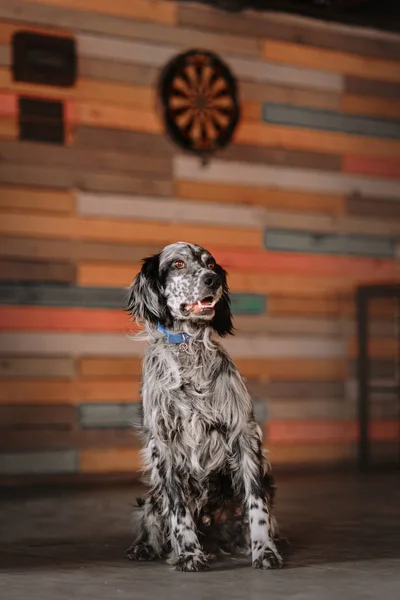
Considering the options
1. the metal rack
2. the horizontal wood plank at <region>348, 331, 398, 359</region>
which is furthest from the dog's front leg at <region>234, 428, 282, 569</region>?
the horizontal wood plank at <region>348, 331, 398, 359</region>

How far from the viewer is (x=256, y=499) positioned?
4656mm

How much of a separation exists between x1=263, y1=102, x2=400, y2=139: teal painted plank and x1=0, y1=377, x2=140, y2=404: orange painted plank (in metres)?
2.24

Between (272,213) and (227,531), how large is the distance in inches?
166

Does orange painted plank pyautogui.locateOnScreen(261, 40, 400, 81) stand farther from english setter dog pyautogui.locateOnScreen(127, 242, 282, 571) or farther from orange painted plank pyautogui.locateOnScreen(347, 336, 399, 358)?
english setter dog pyautogui.locateOnScreen(127, 242, 282, 571)

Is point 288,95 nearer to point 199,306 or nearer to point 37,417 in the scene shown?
point 37,417

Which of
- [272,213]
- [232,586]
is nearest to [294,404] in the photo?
[272,213]

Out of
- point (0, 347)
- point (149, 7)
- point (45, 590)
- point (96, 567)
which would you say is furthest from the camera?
point (149, 7)

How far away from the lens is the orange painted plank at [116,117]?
801 centimetres

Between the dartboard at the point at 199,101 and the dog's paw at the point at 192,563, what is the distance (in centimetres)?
432

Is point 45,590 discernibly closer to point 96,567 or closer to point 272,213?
point 96,567

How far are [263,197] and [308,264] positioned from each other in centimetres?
61

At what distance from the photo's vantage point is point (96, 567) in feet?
15.5

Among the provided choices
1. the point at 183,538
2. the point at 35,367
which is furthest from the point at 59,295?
the point at 183,538

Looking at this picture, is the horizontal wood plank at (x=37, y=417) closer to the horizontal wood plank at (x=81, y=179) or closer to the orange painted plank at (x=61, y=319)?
the orange painted plank at (x=61, y=319)
